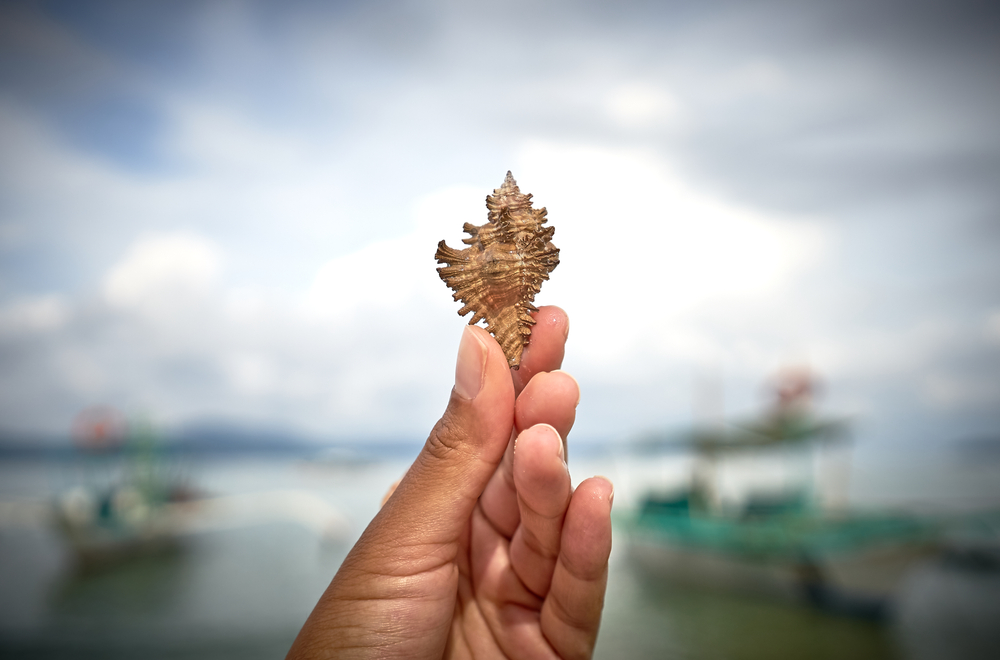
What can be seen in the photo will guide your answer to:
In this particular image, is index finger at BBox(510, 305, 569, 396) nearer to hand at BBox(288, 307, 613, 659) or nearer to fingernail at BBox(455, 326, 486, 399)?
hand at BBox(288, 307, 613, 659)

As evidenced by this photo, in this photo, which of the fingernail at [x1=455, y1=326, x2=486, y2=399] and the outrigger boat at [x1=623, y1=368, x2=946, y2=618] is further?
the outrigger boat at [x1=623, y1=368, x2=946, y2=618]

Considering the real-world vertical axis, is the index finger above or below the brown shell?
below

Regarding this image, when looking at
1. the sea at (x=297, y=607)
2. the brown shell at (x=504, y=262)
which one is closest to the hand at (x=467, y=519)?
the brown shell at (x=504, y=262)

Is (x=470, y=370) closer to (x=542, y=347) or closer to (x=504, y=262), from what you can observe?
(x=542, y=347)

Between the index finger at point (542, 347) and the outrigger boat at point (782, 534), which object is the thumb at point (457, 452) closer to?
the index finger at point (542, 347)

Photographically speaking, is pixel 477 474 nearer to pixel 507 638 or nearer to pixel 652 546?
pixel 507 638

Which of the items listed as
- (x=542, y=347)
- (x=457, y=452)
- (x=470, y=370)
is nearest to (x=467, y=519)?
(x=457, y=452)

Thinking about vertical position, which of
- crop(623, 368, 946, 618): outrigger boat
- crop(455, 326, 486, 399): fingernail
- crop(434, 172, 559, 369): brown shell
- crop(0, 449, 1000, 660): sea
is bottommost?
crop(0, 449, 1000, 660): sea

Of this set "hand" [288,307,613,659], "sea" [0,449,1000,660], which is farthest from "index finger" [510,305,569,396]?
"sea" [0,449,1000,660]

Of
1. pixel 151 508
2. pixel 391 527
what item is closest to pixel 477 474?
pixel 391 527
